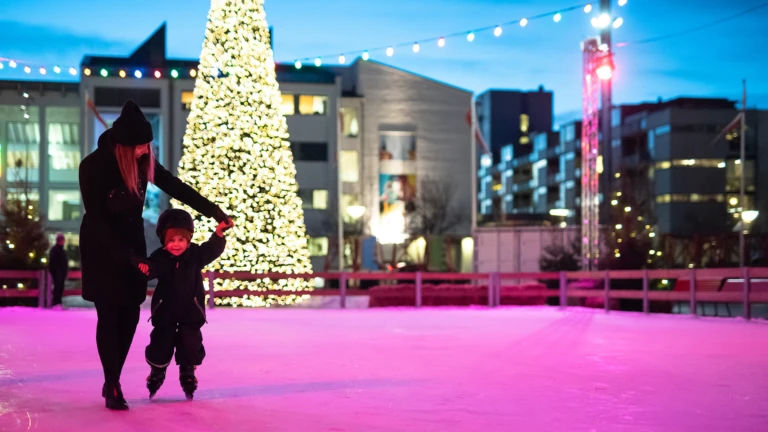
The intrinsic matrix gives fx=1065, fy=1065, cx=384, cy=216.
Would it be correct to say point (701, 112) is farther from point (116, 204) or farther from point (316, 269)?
point (116, 204)

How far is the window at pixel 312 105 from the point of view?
58.9 m

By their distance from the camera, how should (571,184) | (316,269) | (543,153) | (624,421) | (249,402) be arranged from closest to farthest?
(624,421), (249,402), (316,269), (571,184), (543,153)

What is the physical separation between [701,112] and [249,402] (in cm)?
7452

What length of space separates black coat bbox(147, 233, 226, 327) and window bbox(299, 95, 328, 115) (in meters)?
52.7

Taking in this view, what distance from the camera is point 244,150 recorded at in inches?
1022

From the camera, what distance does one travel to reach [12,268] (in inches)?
1047

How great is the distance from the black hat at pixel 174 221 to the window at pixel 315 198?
5135cm

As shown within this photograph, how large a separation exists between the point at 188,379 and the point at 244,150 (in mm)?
19641

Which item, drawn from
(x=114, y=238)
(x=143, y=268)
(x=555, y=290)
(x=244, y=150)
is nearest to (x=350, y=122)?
(x=244, y=150)

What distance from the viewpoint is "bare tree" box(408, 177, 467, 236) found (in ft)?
192

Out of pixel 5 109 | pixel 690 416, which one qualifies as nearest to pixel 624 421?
pixel 690 416

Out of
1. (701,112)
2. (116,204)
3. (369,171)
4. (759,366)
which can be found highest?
(701,112)

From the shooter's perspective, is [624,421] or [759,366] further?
[759,366]

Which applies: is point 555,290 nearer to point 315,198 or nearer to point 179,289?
point 179,289
